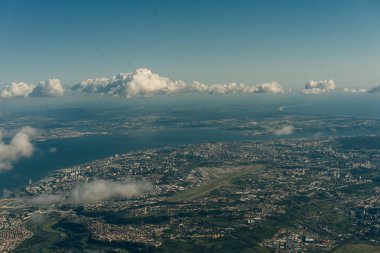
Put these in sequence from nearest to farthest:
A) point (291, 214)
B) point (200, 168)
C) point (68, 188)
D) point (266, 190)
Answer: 1. point (291, 214)
2. point (266, 190)
3. point (68, 188)
4. point (200, 168)

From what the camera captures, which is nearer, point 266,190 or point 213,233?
point 213,233

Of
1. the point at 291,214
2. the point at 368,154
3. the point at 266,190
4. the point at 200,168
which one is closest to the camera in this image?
the point at 291,214

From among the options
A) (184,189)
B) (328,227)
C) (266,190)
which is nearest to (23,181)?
(184,189)

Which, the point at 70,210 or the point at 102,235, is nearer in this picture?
the point at 102,235

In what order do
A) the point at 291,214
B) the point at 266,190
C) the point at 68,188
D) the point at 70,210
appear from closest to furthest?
the point at 291,214
the point at 70,210
the point at 266,190
the point at 68,188

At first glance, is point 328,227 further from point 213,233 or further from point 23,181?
point 23,181

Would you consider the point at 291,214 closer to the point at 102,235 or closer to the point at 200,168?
the point at 102,235

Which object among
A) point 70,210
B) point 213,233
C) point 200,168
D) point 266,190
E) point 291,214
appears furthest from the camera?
point 200,168

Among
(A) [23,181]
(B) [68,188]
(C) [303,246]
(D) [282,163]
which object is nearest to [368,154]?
(D) [282,163]
